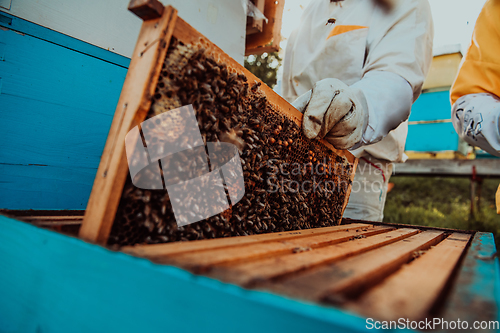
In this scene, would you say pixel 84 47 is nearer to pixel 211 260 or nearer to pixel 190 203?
pixel 190 203

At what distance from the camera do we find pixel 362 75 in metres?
3.55

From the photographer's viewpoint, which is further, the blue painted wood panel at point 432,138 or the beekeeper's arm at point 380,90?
the blue painted wood panel at point 432,138

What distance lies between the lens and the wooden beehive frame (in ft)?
3.90

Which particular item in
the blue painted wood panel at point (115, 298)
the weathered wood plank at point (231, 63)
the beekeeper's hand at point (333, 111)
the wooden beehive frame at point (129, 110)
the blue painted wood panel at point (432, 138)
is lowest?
the blue painted wood panel at point (115, 298)

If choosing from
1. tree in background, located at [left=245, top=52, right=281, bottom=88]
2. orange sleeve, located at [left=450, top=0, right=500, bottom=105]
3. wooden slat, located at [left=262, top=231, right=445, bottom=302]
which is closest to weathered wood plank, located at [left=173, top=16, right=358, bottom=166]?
wooden slat, located at [left=262, top=231, right=445, bottom=302]

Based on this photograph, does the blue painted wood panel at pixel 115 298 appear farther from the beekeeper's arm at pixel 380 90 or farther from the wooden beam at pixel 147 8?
the beekeeper's arm at pixel 380 90

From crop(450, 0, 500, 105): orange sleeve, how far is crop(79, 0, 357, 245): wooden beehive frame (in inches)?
150

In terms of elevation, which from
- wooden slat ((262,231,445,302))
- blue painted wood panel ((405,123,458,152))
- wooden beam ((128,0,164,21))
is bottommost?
wooden slat ((262,231,445,302))

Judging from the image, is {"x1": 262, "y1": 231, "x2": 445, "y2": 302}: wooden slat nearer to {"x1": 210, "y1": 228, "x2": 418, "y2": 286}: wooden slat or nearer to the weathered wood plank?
{"x1": 210, "y1": 228, "x2": 418, "y2": 286}: wooden slat

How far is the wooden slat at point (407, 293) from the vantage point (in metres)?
0.65

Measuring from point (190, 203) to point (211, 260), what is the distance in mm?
586

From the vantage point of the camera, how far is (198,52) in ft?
4.64

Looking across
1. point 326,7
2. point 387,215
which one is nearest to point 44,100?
point 326,7

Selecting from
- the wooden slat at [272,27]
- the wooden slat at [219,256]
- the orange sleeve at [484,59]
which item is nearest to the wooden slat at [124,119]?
the wooden slat at [219,256]
